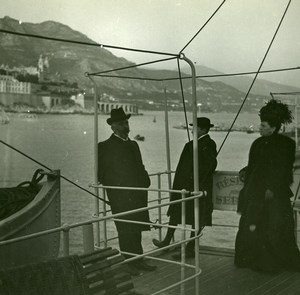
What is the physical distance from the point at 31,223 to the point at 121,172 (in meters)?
1.79

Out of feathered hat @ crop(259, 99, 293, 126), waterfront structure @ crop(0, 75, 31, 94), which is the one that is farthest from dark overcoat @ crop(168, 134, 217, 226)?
waterfront structure @ crop(0, 75, 31, 94)

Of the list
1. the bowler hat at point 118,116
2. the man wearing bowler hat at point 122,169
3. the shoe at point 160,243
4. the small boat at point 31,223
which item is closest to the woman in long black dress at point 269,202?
the shoe at point 160,243

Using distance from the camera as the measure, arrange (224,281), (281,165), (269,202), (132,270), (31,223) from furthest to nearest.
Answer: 1. (269,202)
2. (281,165)
3. (132,270)
4. (224,281)
5. (31,223)

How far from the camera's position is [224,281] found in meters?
5.25

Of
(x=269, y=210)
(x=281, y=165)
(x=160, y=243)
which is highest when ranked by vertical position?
(x=281, y=165)

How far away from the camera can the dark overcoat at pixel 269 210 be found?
557cm

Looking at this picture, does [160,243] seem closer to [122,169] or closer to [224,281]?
[122,169]

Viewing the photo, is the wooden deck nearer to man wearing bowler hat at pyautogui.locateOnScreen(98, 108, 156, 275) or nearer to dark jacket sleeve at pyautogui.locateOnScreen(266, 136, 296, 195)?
man wearing bowler hat at pyautogui.locateOnScreen(98, 108, 156, 275)

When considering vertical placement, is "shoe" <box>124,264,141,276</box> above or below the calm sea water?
above

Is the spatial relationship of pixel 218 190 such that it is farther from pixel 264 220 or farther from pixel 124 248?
pixel 124 248

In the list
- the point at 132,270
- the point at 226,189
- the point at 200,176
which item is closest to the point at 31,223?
the point at 132,270

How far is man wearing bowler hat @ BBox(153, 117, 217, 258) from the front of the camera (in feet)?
20.0

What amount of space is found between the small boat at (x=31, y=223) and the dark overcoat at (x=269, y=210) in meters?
2.10

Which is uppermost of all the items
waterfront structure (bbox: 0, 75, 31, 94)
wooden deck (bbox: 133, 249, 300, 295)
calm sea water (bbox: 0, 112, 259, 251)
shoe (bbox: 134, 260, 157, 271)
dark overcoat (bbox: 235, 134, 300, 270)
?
waterfront structure (bbox: 0, 75, 31, 94)
